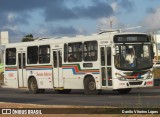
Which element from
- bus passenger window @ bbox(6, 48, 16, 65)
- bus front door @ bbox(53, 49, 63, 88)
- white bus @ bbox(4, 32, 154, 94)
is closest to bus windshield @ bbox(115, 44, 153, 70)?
white bus @ bbox(4, 32, 154, 94)

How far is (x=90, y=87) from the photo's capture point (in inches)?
1046

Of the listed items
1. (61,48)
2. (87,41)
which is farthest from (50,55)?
(87,41)

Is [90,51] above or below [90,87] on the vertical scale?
above

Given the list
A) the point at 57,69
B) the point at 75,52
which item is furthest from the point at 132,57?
the point at 57,69

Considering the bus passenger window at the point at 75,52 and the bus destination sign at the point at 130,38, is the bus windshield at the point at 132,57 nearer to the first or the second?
the bus destination sign at the point at 130,38

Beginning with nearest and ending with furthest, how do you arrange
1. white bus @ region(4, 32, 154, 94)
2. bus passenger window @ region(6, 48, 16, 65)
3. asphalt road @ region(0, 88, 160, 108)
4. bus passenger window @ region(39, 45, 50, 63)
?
asphalt road @ region(0, 88, 160, 108) → white bus @ region(4, 32, 154, 94) → bus passenger window @ region(39, 45, 50, 63) → bus passenger window @ region(6, 48, 16, 65)

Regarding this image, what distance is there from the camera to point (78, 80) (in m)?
27.3

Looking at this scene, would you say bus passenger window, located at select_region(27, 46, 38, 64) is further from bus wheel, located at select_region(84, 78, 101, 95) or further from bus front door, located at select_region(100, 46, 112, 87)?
bus front door, located at select_region(100, 46, 112, 87)

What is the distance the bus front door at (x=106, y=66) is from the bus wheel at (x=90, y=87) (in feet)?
2.49

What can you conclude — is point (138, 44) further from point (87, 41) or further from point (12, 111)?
point (12, 111)

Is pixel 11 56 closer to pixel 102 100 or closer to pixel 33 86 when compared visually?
pixel 33 86

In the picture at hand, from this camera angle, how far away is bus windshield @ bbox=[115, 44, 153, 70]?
2527 centimetres

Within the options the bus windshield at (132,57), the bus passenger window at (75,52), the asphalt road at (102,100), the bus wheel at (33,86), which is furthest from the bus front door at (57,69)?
the bus windshield at (132,57)

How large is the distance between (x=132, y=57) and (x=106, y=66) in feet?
4.49
